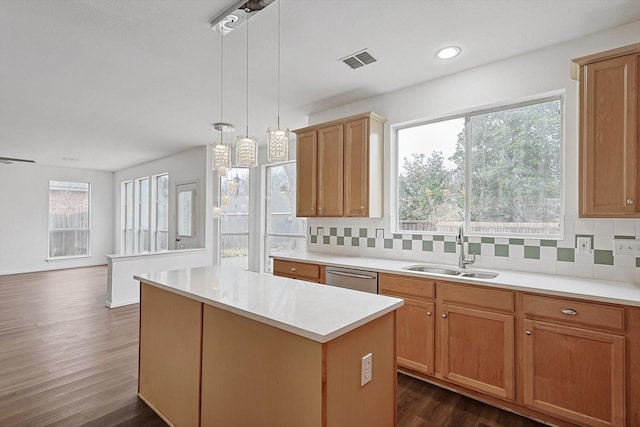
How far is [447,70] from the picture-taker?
9.64 ft

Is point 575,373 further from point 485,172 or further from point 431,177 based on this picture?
point 431,177

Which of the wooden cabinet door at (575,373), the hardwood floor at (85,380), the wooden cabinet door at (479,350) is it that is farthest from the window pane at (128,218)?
the wooden cabinet door at (575,373)

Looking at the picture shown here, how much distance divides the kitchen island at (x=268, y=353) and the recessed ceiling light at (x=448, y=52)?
204cm

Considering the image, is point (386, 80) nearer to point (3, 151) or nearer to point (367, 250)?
point (367, 250)

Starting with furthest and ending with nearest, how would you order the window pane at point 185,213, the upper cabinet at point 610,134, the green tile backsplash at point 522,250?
the window pane at point 185,213, the green tile backsplash at point 522,250, the upper cabinet at point 610,134

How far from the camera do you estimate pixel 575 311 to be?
1.96 m

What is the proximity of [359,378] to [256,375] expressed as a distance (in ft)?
1.58

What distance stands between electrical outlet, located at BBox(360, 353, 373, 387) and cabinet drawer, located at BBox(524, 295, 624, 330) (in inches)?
51.2

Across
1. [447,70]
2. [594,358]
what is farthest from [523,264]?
[447,70]

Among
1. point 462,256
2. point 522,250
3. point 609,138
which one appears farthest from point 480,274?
point 609,138

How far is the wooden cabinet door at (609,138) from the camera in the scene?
1983 mm

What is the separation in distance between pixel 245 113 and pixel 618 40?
3.58 metres

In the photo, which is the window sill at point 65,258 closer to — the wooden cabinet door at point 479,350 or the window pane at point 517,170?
the wooden cabinet door at point 479,350

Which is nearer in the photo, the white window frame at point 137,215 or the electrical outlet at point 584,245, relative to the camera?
the electrical outlet at point 584,245
